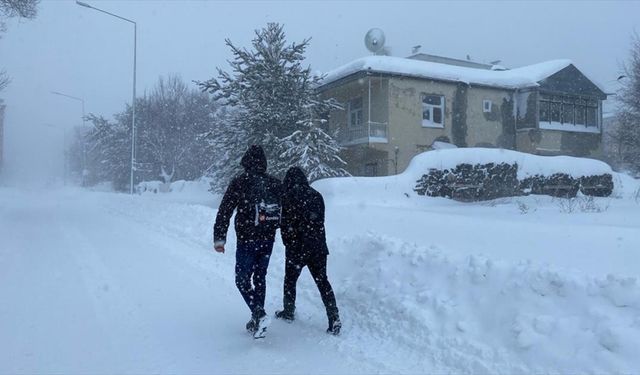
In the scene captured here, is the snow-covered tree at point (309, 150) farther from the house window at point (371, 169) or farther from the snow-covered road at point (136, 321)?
the snow-covered road at point (136, 321)

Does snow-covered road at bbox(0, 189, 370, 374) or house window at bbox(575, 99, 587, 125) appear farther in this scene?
house window at bbox(575, 99, 587, 125)

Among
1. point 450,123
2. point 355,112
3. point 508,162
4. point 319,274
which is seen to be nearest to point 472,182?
point 508,162

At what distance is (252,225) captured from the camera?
5168mm

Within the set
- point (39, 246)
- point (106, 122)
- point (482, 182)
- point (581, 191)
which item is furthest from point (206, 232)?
point (106, 122)

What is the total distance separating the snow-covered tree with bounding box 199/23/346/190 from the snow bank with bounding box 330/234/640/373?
12502mm

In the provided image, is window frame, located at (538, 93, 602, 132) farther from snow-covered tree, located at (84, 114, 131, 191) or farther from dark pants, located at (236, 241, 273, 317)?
snow-covered tree, located at (84, 114, 131, 191)

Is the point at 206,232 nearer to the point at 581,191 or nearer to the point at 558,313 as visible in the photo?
the point at 558,313

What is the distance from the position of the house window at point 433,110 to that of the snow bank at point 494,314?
68.0ft

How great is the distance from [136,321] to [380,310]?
8.52 feet

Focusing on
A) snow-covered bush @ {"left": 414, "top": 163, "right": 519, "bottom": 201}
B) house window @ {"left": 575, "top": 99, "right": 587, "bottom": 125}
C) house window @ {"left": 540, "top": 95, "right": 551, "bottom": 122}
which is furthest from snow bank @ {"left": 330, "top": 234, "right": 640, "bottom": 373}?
house window @ {"left": 575, "top": 99, "right": 587, "bottom": 125}

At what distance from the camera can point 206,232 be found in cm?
1256

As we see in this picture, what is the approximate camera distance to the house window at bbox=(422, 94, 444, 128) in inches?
1038

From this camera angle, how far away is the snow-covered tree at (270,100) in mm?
18688

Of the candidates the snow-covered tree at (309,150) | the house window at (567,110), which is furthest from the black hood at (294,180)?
the house window at (567,110)
